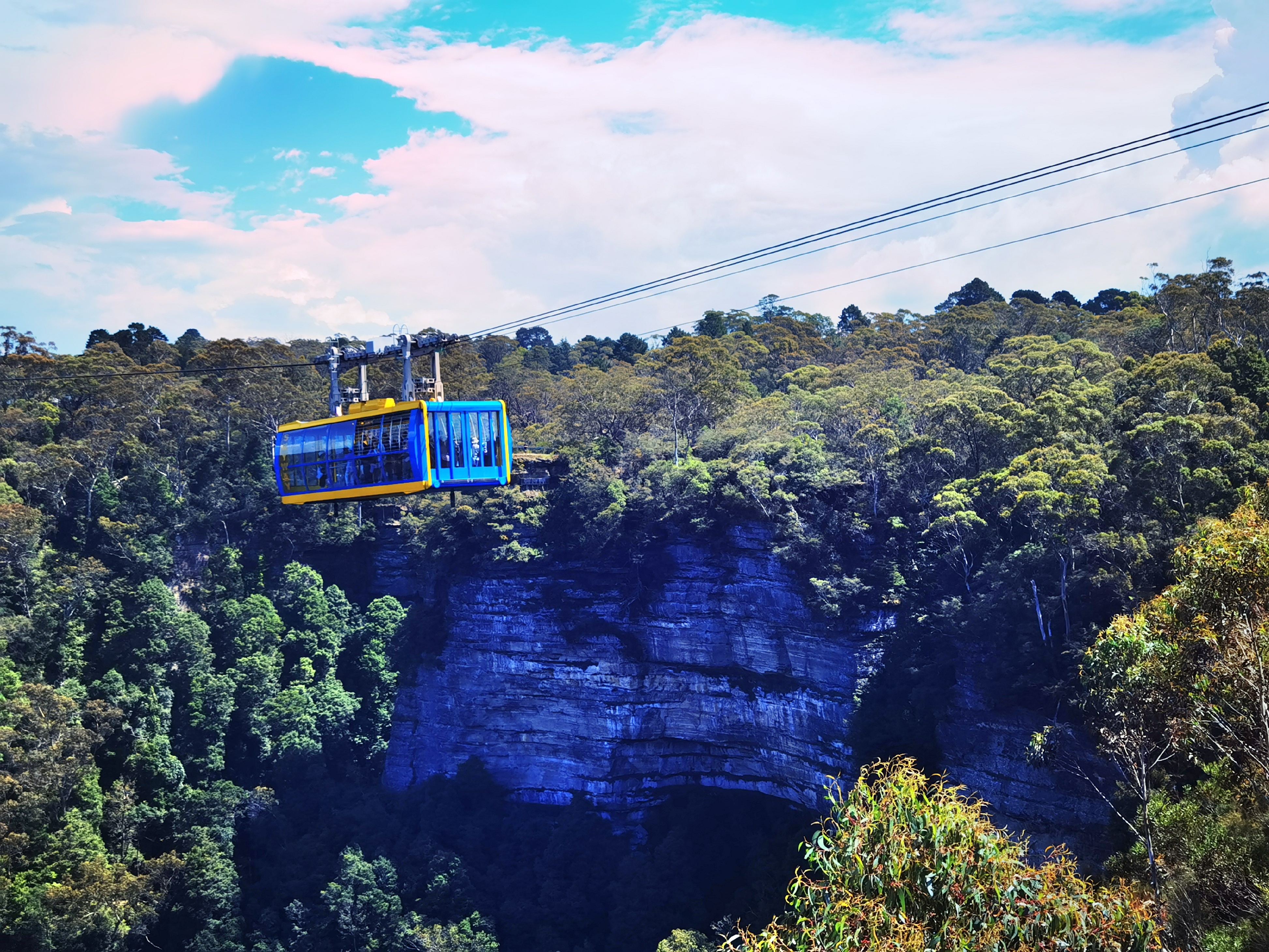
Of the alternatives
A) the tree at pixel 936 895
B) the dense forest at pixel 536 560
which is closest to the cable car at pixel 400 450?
the dense forest at pixel 536 560

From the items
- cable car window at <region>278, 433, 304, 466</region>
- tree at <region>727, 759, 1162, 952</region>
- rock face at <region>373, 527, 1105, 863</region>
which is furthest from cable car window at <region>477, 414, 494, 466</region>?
rock face at <region>373, 527, 1105, 863</region>

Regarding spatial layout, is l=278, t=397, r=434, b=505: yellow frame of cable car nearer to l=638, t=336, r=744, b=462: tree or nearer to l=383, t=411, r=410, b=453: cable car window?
l=383, t=411, r=410, b=453: cable car window

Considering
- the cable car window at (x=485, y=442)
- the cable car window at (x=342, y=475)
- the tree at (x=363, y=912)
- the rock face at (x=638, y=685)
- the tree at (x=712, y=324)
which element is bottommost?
the tree at (x=363, y=912)

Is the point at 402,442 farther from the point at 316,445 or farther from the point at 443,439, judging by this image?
the point at 316,445

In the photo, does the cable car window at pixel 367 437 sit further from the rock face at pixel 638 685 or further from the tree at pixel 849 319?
the tree at pixel 849 319

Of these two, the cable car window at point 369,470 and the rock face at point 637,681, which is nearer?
the cable car window at point 369,470

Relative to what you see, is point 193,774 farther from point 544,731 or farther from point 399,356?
point 399,356

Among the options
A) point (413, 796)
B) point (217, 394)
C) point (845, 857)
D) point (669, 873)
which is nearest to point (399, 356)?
point (845, 857)
